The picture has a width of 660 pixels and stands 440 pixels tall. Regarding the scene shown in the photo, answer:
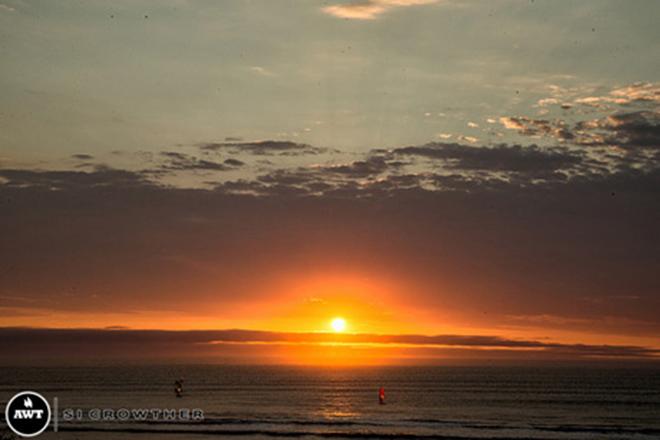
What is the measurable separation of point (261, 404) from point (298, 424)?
2667 centimetres

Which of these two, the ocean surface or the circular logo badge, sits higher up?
the ocean surface

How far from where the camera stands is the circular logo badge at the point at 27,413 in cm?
4766

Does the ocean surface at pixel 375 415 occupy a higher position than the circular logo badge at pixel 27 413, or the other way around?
the ocean surface at pixel 375 415

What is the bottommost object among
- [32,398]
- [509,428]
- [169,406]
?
[32,398]

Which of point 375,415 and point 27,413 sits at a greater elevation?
point 375,415

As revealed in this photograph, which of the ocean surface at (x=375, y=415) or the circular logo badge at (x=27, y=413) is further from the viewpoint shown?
the ocean surface at (x=375, y=415)

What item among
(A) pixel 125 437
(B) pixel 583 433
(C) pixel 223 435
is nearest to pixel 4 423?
(A) pixel 125 437

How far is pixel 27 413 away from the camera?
52.1 metres

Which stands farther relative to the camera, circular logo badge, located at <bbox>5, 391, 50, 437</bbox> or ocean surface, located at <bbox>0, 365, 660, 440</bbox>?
ocean surface, located at <bbox>0, 365, 660, 440</bbox>

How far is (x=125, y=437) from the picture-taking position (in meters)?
64.2

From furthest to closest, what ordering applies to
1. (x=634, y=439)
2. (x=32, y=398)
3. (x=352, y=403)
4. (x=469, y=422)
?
(x=352, y=403) → (x=469, y=422) → (x=634, y=439) → (x=32, y=398)

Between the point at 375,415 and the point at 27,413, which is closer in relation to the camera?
the point at 27,413

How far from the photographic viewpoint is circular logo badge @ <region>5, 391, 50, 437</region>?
4766cm

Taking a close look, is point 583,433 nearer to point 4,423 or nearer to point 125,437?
point 125,437
